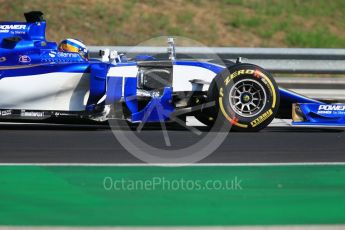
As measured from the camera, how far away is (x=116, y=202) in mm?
4926

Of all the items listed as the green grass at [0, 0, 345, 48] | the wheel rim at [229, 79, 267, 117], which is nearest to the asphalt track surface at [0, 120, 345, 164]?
the wheel rim at [229, 79, 267, 117]

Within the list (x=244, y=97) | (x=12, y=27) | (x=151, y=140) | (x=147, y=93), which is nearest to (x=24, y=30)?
(x=12, y=27)

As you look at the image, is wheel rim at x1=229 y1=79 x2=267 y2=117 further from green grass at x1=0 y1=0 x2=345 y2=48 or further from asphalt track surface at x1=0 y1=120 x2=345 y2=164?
green grass at x1=0 y1=0 x2=345 y2=48

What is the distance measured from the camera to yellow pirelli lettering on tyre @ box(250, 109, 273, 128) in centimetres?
791

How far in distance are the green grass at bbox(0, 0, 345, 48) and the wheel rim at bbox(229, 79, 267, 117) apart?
25.2ft

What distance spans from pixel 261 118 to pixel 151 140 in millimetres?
1245

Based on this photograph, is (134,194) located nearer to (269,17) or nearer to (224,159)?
(224,159)

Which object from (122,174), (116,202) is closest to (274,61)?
(122,174)

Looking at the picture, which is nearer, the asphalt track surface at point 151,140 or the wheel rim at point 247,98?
the asphalt track surface at point 151,140

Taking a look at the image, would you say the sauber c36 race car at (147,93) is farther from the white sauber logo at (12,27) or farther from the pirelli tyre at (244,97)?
the white sauber logo at (12,27)

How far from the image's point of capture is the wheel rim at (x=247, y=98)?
7910mm

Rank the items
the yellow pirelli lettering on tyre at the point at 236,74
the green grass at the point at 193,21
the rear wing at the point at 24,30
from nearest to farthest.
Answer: the yellow pirelli lettering on tyre at the point at 236,74 → the rear wing at the point at 24,30 → the green grass at the point at 193,21

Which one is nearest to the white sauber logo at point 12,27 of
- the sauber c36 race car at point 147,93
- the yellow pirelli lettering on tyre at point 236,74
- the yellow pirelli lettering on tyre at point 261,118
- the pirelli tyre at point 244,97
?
the sauber c36 race car at point 147,93

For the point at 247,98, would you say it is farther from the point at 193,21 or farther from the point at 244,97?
the point at 193,21
